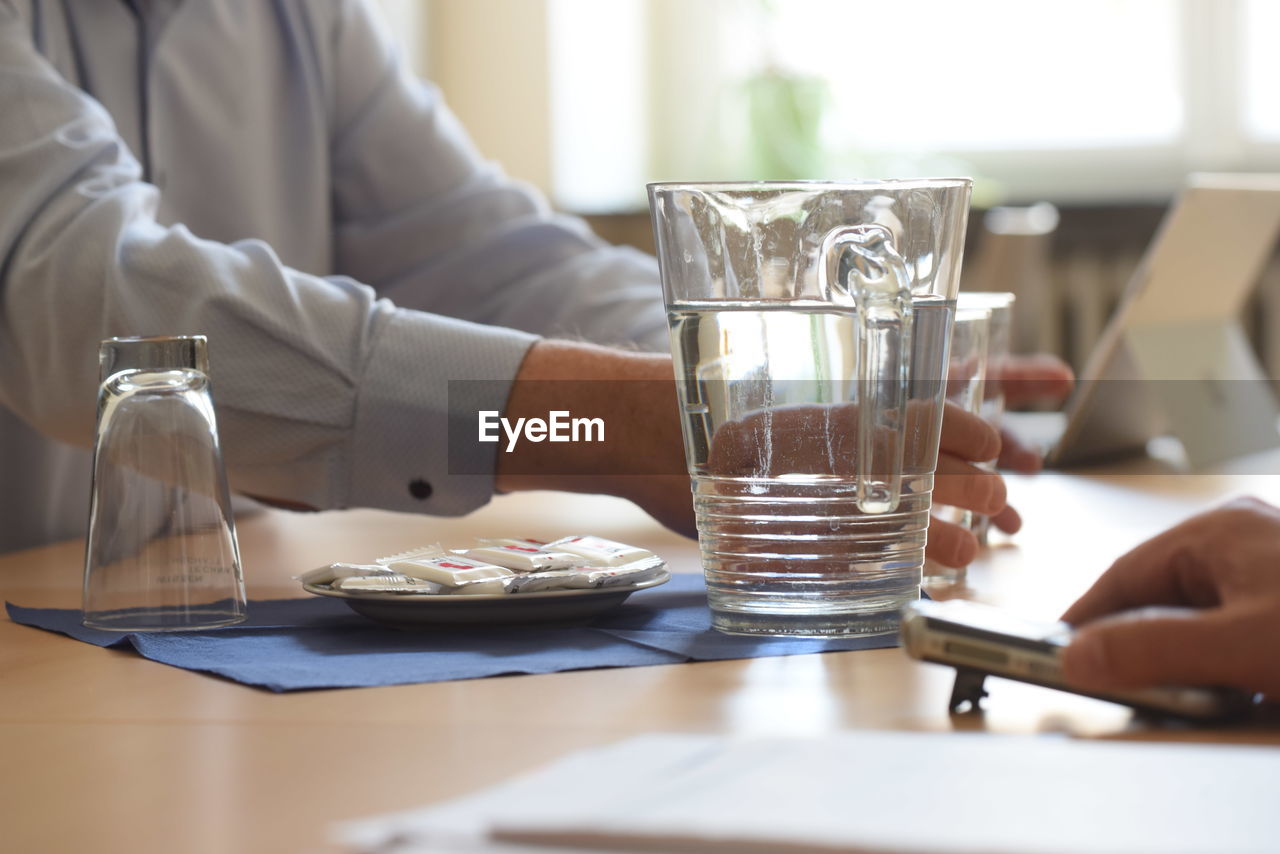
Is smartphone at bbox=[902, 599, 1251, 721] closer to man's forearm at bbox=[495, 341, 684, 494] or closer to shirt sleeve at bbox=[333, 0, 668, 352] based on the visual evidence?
man's forearm at bbox=[495, 341, 684, 494]

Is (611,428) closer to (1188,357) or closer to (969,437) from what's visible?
(969,437)

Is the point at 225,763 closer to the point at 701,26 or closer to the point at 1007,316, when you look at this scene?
the point at 1007,316

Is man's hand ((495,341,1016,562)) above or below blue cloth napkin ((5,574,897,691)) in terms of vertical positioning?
above

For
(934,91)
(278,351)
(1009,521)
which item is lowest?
(1009,521)

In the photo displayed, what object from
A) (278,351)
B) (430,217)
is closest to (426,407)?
(278,351)

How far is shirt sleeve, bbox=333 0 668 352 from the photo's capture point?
1.62 m

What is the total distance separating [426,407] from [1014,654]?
59 cm

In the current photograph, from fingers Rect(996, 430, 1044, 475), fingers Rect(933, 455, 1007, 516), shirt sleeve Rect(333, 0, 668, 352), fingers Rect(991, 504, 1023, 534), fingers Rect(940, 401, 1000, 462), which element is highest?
shirt sleeve Rect(333, 0, 668, 352)

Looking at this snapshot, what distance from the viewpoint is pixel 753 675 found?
58 centimetres

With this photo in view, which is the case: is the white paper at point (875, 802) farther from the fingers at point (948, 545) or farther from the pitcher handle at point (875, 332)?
the fingers at point (948, 545)

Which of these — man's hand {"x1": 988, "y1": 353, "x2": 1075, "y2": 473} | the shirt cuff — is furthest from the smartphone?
man's hand {"x1": 988, "y1": 353, "x2": 1075, "y2": 473}

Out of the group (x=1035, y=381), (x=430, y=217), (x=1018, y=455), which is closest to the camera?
(x=1018, y=455)

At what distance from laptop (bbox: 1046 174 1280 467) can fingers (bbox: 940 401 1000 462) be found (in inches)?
29.4

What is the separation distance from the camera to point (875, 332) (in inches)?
23.0
